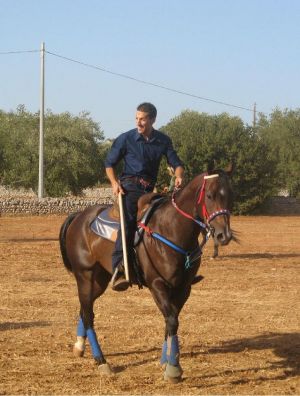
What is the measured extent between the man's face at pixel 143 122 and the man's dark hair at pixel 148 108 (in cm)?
3

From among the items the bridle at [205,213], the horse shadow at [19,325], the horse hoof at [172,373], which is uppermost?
the bridle at [205,213]

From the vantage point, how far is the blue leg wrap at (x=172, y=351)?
23.1 ft

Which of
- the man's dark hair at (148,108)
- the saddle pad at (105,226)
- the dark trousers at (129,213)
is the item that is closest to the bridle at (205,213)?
the dark trousers at (129,213)

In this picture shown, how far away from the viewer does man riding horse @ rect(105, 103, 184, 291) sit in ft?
25.0

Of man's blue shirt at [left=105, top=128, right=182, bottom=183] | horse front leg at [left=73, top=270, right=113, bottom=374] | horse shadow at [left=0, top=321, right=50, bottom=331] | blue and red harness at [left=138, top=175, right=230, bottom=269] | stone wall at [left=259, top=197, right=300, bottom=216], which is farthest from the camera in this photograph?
stone wall at [left=259, top=197, right=300, bottom=216]

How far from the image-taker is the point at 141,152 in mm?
7688

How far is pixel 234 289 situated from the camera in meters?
13.9

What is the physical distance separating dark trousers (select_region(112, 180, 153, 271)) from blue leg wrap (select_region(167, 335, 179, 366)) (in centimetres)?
100

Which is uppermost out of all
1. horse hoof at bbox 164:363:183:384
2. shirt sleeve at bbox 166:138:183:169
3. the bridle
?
shirt sleeve at bbox 166:138:183:169

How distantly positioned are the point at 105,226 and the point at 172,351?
1.73 m

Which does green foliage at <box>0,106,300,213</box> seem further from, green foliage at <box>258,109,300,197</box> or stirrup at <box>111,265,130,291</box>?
stirrup at <box>111,265,130,291</box>

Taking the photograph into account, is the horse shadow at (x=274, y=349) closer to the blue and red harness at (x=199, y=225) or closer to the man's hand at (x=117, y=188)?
the blue and red harness at (x=199, y=225)

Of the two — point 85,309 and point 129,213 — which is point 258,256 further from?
point 129,213

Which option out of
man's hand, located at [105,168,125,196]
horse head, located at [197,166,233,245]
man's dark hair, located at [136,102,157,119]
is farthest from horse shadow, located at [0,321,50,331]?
horse head, located at [197,166,233,245]
